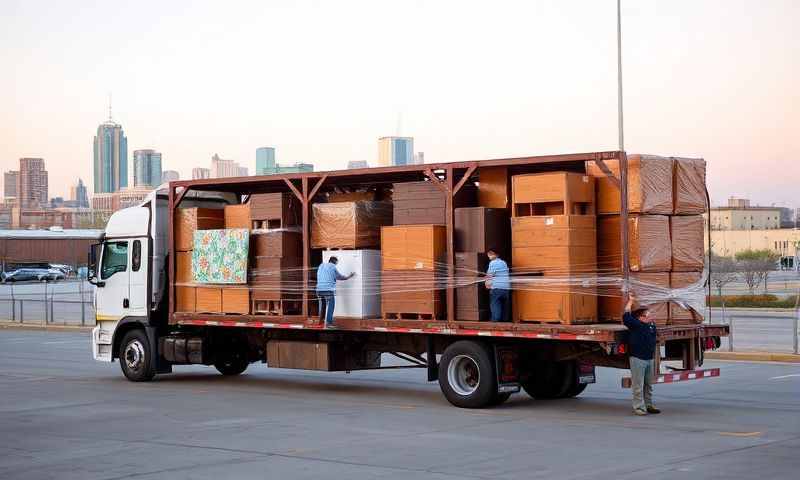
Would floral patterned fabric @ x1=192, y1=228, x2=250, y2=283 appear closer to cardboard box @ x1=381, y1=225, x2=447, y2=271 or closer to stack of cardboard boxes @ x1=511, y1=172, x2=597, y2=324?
cardboard box @ x1=381, y1=225, x2=447, y2=271

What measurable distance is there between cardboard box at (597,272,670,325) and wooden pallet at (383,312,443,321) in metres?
2.60

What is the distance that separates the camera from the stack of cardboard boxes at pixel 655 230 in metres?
15.3

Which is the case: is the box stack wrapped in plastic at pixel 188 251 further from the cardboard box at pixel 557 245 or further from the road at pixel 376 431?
the cardboard box at pixel 557 245

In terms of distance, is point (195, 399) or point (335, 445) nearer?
→ point (335, 445)

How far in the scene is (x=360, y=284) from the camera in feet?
58.5

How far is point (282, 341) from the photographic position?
1925 centimetres

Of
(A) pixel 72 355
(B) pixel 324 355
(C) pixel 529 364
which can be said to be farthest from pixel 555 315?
(A) pixel 72 355

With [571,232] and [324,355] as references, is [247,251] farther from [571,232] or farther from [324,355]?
[571,232]

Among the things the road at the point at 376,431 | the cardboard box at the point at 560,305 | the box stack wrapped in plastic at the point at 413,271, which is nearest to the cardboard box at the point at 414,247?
the box stack wrapped in plastic at the point at 413,271

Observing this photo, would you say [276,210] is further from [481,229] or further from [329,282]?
[481,229]

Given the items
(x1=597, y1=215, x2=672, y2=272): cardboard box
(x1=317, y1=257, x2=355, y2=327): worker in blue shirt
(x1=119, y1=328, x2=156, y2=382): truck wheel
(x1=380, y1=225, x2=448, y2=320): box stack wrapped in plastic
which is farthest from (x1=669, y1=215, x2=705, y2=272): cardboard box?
(x1=119, y1=328, x2=156, y2=382): truck wheel

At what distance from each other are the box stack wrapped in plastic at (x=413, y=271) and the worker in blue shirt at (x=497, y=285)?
0.94 meters

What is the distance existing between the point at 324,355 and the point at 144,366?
4364mm

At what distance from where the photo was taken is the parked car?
3821 inches
